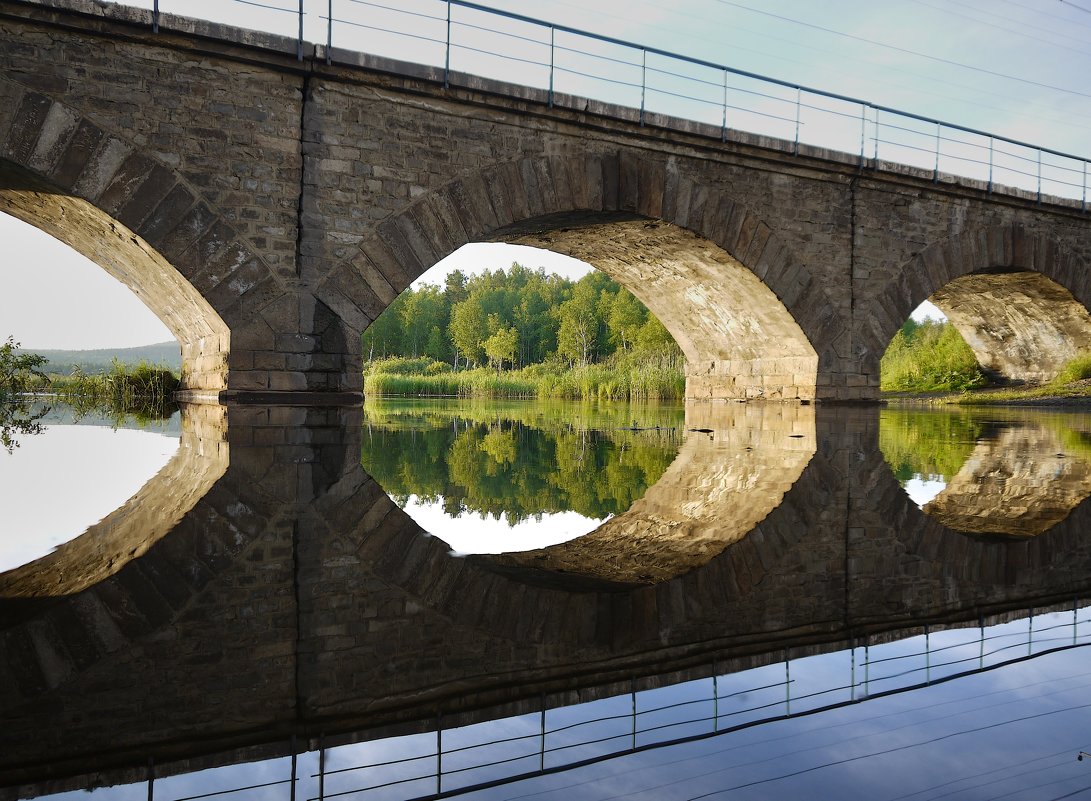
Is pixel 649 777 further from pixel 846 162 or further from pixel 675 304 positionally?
pixel 675 304

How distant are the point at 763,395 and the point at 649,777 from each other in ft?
49.9

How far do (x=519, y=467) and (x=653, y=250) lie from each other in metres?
9.30

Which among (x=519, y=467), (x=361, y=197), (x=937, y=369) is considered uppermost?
(x=361, y=197)

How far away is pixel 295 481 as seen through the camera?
15.3 ft

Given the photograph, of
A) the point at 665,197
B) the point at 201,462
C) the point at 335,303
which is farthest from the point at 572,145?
the point at 201,462

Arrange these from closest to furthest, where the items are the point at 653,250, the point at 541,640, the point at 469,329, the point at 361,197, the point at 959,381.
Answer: the point at 541,640 < the point at 361,197 < the point at 653,250 < the point at 959,381 < the point at 469,329

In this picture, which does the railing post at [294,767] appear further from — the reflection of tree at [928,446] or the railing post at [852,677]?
the reflection of tree at [928,446]

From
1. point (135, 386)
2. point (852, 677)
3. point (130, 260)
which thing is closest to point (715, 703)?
point (852, 677)

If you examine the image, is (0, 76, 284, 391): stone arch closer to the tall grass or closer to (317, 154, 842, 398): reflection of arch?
(317, 154, 842, 398): reflection of arch

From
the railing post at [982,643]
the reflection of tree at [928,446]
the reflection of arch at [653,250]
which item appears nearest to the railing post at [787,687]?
the railing post at [982,643]

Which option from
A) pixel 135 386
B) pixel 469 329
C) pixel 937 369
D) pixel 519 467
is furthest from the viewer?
pixel 469 329

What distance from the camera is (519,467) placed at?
6.02 metres

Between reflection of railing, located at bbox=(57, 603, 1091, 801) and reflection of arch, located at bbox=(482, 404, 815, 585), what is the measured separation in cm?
91

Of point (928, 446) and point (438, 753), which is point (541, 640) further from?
point (928, 446)
